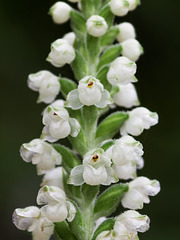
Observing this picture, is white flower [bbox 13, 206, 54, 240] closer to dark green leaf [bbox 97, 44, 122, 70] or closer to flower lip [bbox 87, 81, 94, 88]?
flower lip [bbox 87, 81, 94, 88]

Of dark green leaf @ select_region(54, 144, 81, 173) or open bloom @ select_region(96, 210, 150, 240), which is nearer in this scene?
open bloom @ select_region(96, 210, 150, 240)

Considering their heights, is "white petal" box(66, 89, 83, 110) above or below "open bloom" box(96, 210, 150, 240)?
above

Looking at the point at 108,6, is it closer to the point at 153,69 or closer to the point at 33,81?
the point at 33,81

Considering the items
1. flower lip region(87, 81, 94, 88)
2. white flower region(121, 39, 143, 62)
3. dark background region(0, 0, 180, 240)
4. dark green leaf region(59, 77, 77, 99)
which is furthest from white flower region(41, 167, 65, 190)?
dark background region(0, 0, 180, 240)

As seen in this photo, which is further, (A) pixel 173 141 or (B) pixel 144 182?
(A) pixel 173 141

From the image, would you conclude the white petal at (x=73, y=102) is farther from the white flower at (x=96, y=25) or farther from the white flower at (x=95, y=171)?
the white flower at (x=96, y=25)

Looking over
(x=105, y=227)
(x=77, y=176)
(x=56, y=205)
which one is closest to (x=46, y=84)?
(x=77, y=176)

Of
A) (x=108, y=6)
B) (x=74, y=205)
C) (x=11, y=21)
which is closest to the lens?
(x=74, y=205)

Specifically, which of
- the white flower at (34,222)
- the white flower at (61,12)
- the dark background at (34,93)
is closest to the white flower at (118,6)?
A: the white flower at (61,12)

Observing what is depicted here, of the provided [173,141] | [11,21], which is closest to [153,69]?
[173,141]
